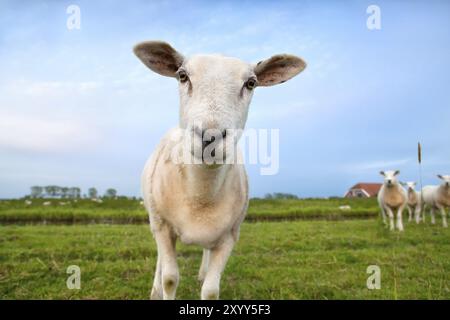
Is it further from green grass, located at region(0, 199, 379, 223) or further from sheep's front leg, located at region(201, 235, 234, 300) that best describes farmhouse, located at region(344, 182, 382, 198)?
sheep's front leg, located at region(201, 235, 234, 300)

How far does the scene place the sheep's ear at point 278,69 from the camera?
11.4ft

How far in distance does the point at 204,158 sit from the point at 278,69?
1.54 metres

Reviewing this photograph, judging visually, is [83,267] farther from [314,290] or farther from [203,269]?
[314,290]

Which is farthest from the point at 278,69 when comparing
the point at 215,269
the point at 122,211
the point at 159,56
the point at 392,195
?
the point at 122,211

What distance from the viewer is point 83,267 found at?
20.8ft

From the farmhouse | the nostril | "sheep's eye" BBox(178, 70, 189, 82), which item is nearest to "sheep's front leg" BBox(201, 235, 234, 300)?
the nostril

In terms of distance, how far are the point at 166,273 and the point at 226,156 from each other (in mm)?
1750

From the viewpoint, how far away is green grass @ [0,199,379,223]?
17.9 meters

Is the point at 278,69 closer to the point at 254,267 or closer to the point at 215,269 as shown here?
the point at 215,269

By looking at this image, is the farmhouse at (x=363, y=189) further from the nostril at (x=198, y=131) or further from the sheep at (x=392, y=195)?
the nostril at (x=198, y=131)

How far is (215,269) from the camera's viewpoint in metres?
3.55

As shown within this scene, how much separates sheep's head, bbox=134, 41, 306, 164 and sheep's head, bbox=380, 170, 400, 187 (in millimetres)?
10791

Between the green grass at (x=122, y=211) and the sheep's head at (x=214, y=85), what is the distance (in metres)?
15.4
